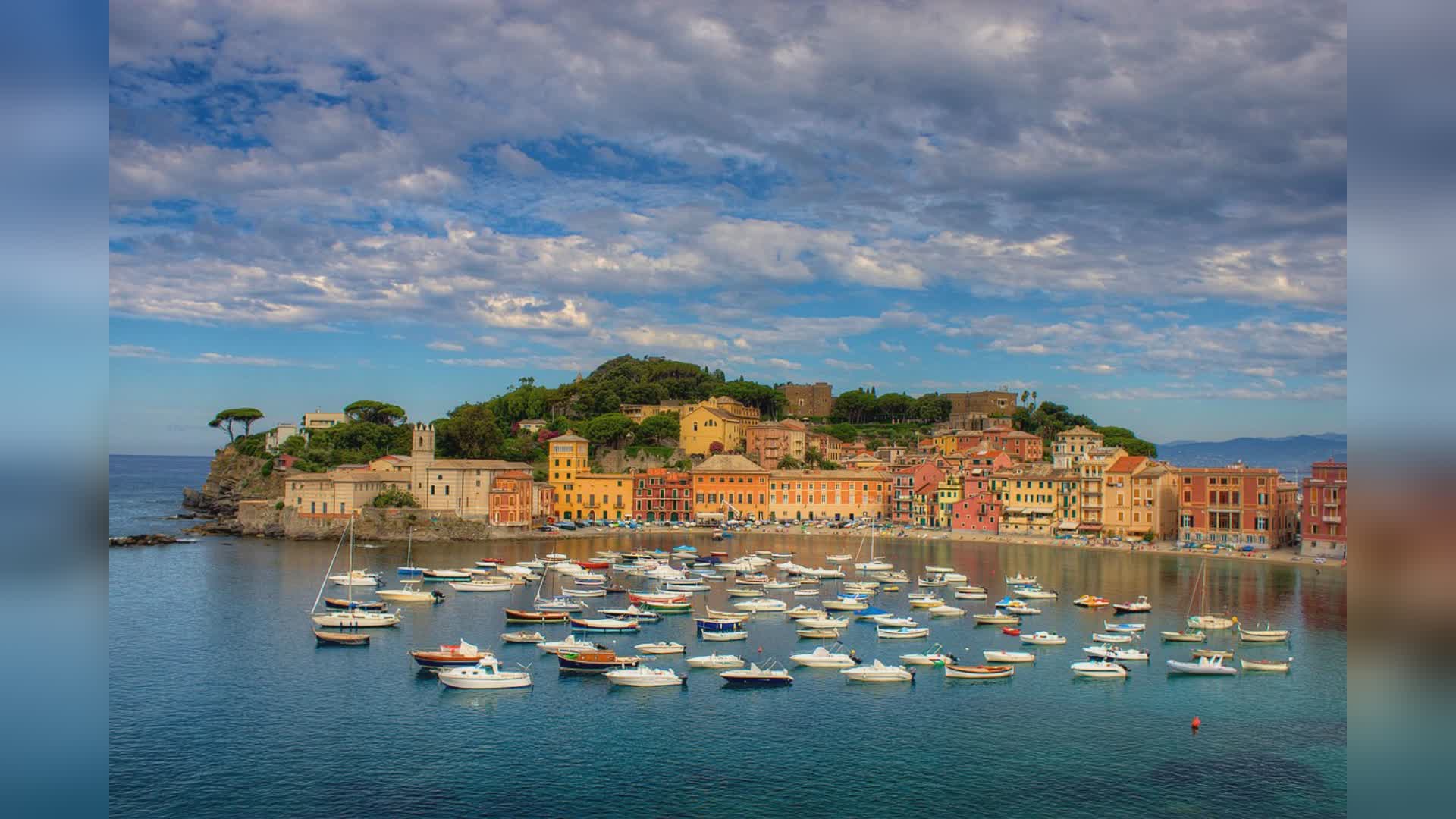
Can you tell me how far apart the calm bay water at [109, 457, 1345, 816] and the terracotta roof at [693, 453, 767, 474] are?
84.5 ft

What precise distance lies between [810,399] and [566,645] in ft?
202

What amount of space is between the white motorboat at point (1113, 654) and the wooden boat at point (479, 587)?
18038 mm

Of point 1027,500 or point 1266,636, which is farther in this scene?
point 1027,500

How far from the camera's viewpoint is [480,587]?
103 ft

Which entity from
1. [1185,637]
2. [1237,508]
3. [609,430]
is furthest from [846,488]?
[1185,637]

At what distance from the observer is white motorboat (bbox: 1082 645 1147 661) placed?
71.8ft

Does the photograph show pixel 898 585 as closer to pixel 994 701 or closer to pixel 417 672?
pixel 994 701

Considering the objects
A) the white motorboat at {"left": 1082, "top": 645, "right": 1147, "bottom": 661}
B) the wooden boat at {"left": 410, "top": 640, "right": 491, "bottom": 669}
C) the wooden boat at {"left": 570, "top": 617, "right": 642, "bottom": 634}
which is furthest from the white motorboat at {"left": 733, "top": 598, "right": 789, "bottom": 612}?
the wooden boat at {"left": 410, "top": 640, "right": 491, "bottom": 669}

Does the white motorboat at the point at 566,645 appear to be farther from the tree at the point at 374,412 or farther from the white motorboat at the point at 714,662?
the tree at the point at 374,412

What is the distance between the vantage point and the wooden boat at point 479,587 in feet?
102

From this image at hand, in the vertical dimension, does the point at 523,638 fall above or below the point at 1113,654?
below

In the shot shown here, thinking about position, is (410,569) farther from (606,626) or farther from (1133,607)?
(1133,607)

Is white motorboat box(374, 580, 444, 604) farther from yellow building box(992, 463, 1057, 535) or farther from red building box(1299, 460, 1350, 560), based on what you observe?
red building box(1299, 460, 1350, 560)

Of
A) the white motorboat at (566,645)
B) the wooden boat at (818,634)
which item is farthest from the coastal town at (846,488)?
the white motorboat at (566,645)
